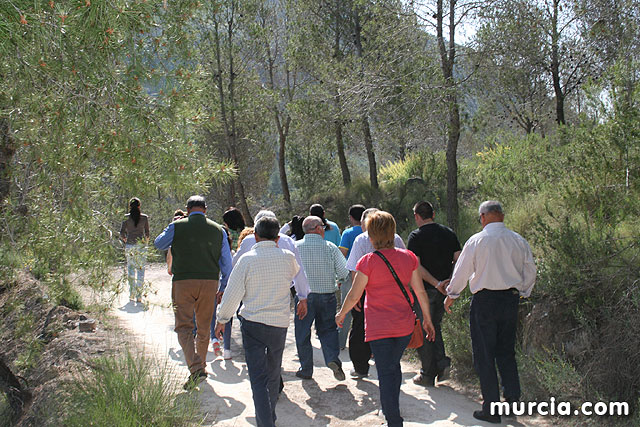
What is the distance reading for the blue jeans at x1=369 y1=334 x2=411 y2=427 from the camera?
5.05 meters

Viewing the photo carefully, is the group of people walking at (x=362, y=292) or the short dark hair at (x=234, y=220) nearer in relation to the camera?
the group of people walking at (x=362, y=292)

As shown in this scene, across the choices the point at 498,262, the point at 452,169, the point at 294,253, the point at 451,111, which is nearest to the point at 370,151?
the point at 452,169

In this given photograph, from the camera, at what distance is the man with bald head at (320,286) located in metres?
7.11

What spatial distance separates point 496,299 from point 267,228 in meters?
2.31

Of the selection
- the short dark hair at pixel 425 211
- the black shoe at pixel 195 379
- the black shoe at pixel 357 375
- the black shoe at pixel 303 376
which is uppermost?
the short dark hair at pixel 425 211

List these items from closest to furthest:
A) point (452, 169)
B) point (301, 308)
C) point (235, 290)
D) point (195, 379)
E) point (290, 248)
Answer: point (235, 290) → point (301, 308) → point (195, 379) → point (290, 248) → point (452, 169)

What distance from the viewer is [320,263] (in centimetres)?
719

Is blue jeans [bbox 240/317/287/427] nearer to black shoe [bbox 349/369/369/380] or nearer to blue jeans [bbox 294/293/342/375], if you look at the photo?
blue jeans [bbox 294/293/342/375]

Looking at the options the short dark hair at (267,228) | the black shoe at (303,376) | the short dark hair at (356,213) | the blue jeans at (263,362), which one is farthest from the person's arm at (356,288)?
the short dark hair at (356,213)

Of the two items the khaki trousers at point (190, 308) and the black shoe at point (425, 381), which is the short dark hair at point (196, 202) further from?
the black shoe at point (425, 381)

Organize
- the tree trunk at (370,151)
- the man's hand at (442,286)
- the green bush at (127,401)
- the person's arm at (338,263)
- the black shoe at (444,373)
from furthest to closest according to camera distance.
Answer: the tree trunk at (370,151) → the person's arm at (338,263) → the black shoe at (444,373) → the man's hand at (442,286) → the green bush at (127,401)

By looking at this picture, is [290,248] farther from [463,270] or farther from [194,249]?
[463,270]

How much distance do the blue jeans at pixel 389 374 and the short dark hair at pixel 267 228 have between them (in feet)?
4.41

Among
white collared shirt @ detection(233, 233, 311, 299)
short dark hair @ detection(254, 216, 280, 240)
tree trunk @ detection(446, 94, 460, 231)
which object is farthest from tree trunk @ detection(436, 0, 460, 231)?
short dark hair @ detection(254, 216, 280, 240)
